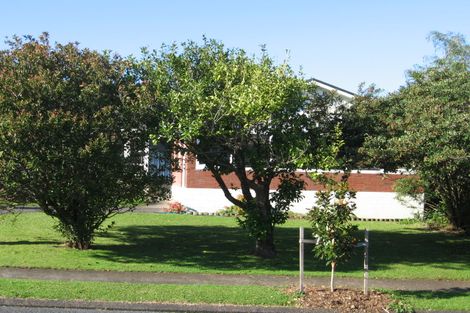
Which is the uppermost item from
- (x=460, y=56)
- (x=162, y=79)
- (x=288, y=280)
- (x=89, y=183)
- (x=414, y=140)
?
(x=460, y=56)

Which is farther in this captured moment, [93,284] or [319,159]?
[319,159]

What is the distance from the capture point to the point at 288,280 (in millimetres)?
11266

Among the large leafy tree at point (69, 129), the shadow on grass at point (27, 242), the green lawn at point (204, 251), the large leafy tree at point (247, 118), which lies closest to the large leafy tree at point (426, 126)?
the large leafy tree at point (247, 118)

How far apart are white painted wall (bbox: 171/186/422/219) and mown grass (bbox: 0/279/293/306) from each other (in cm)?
1454

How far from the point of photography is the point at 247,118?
11.8m

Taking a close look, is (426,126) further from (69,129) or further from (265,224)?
(69,129)

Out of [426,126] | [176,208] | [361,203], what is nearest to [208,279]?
[426,126]

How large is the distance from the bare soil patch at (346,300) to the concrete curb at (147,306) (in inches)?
9.7

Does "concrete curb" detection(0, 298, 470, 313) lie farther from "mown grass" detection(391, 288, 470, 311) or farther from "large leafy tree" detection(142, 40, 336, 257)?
"large leafy tree" detection(142, 40, 336, 257)

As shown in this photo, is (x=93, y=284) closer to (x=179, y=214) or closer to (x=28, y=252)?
(x=28, y=252)


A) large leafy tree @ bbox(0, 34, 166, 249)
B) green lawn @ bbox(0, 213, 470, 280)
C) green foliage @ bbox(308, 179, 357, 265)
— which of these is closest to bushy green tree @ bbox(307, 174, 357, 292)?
green foliage @ bbox(308, 179, 357, 265)

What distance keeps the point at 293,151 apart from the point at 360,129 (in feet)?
9.05

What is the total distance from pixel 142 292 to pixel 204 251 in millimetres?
4949

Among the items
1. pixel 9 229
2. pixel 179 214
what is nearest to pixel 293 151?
pixel 9 229
